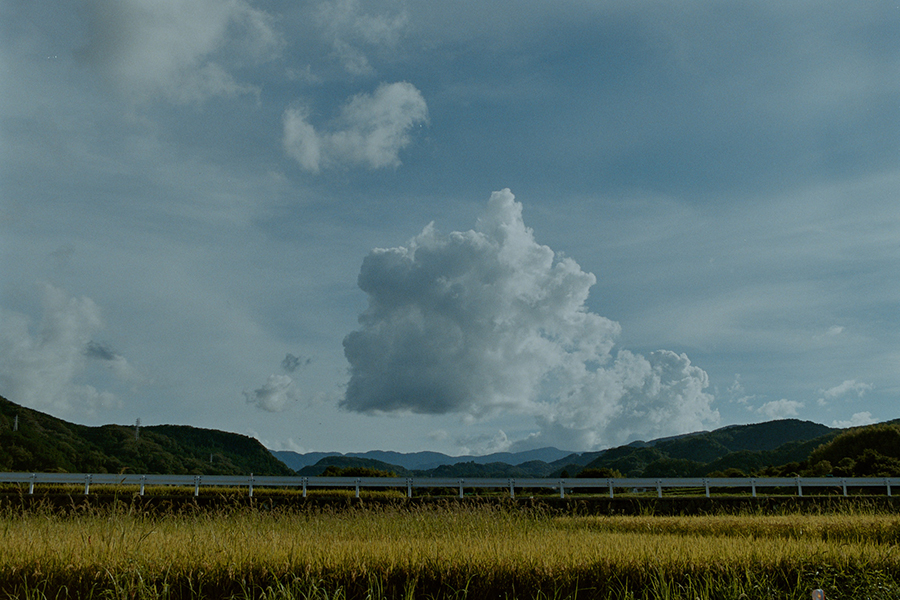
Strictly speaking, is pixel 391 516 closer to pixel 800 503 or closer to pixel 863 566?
pixel 863 566

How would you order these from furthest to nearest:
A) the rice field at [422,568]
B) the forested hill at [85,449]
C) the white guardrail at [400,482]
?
1. the forested hill at [85,449]
2. the white guardrail at [400,482]
3. the rice field at [422,568]

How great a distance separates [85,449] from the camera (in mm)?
100500

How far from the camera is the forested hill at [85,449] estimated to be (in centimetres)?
8181

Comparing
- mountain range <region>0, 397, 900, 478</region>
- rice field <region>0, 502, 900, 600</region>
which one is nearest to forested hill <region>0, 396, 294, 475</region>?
mountain range <region>0, 397, 900, 478</region>

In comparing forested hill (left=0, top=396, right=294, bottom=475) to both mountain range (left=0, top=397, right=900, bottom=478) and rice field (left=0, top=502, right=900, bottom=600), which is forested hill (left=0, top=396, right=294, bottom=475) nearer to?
mountain range (left=0, top=397, right=900, bottom=478)

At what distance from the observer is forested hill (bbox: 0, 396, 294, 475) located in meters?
81.8

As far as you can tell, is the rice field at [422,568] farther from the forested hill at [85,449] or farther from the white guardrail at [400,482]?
the forested hill at [85,449]

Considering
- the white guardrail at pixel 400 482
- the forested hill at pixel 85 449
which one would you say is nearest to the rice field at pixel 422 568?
the white guardrail at pixel 400 482

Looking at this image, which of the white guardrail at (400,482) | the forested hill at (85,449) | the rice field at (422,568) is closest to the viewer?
the rice field at (422,568)

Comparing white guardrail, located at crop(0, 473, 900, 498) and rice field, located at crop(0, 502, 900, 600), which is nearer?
rice field, located at crop(0, 502, 900, 600)

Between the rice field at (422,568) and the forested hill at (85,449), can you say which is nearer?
the rice field at (422,568)

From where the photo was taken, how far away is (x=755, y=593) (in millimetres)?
8148

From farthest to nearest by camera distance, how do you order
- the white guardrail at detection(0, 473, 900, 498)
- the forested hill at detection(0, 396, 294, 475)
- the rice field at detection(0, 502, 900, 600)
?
the forested hill at detection(0, 396, 294, 475)
the white guardrail at detection(0, 473, 900, 498)
the rice field at detection(0, 502, 900, 600)

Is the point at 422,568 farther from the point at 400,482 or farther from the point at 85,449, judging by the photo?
the point at 85,449
